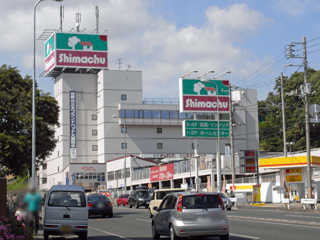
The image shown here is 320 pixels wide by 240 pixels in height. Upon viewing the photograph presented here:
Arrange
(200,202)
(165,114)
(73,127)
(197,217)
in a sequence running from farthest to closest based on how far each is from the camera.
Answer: (165,114)
(73,127)
(200,202)
(197,217)

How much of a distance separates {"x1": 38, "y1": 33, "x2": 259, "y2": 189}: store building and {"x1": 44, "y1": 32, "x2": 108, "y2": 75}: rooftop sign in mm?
187

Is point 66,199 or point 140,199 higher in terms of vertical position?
point 66,199

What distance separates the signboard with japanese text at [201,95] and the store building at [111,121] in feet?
99.7

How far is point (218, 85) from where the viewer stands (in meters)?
56.8

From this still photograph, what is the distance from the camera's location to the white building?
3403 inches

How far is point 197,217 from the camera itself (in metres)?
13.6

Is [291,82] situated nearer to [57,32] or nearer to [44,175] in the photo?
[57,32]

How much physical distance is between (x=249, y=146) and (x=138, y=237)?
75.1 m

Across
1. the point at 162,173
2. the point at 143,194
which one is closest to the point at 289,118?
the point at 162,173

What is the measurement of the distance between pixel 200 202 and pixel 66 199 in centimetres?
505

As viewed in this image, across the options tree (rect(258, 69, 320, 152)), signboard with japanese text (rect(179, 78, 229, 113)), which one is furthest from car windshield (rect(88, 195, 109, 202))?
tree (rect(258, 69, 320, 152))

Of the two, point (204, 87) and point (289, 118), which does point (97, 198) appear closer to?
point (204, 87)

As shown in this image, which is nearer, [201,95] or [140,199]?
[140,199]

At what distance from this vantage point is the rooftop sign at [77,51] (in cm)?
8575
